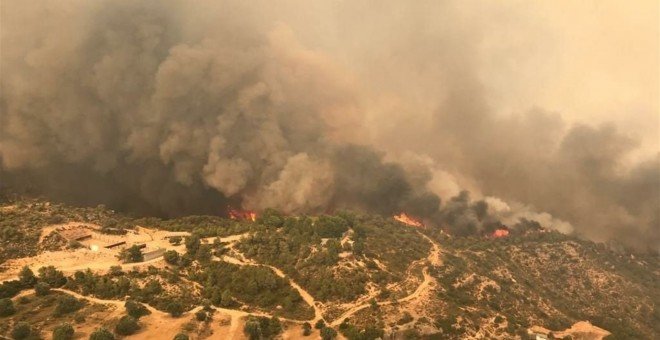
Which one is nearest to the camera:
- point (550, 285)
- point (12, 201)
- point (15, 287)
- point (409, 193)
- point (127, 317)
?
point (127, 317)

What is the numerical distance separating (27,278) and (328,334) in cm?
3078

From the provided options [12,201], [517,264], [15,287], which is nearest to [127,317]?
[15,287]

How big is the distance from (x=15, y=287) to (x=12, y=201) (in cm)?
3434

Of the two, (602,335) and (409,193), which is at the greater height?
(409,193)

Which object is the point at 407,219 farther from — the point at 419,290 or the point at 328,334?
the point at 328,334

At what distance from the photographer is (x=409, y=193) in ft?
289

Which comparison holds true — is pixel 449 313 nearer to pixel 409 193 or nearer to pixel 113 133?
Answer: pixel 409 193

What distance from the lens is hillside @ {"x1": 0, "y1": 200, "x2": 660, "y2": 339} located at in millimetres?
50531

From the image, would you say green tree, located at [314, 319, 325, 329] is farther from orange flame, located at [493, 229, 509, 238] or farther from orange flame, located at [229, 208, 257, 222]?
orange flame, located at [493, 229, 509, 238]

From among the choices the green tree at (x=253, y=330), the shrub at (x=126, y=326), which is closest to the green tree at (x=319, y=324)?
the green tree at (x=253, y=330)

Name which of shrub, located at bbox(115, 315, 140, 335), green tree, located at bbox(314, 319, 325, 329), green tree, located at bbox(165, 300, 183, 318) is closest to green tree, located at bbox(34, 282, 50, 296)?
shrub, located at bbox(115, 315, 140, 335)

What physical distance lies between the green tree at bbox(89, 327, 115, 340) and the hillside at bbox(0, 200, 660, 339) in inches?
85.6

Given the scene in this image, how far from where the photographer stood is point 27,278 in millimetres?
52594

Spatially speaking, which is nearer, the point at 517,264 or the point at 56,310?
the point at 56,310
